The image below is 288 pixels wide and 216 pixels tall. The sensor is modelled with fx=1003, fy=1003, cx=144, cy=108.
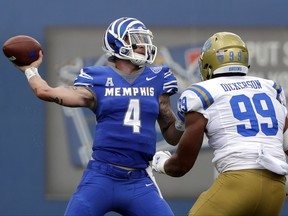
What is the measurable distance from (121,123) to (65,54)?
104 inches

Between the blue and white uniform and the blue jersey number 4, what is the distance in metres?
0.61

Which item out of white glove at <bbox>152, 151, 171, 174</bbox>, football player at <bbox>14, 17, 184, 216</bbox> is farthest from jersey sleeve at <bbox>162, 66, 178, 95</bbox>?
white glove at <bbox>152, 151, 171, 174</bbox>

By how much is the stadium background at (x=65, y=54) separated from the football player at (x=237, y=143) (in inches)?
111

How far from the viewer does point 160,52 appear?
25.4 feet

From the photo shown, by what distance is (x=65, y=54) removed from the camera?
7781 millimetres

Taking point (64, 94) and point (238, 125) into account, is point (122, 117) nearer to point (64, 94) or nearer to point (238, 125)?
point (64, 94)

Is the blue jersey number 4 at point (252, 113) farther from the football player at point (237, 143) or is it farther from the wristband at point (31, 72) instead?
the wristband at point (31, 72)

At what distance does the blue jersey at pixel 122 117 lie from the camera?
17.1 ft

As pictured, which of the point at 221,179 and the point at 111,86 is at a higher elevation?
the point at 111,86

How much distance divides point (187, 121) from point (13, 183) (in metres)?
3.23

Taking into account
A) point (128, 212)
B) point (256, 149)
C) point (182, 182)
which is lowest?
point (182, 182)

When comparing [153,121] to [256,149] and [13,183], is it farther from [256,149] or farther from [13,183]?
[13,183]

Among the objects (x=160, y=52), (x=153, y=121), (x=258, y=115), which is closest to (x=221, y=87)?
(x=258, y=115)

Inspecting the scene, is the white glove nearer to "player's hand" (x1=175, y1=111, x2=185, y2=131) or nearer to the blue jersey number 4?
"player's hand" (x1=175, y1=111, x2=185, y2=131)
